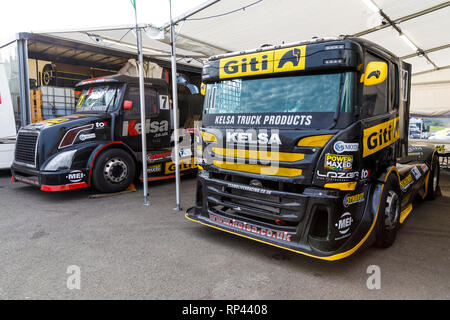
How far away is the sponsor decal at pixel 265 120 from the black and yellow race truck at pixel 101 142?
6.88ft

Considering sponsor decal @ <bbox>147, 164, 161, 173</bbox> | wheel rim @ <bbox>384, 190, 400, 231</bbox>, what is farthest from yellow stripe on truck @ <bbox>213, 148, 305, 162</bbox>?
sponsor decal @ <bbox>147, 164, 161, 173</bbox>

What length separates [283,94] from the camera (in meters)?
3.21

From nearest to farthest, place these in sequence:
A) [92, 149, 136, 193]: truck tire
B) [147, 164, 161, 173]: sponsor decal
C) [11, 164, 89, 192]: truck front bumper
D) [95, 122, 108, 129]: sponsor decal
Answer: [11, 164, 89, 192]: truck front bumper < [92, 149, 136, 193]: truck tire < [95, 122, 108, 129]: sponsor decal < [147, 164, 161, 173]: sponsor decal

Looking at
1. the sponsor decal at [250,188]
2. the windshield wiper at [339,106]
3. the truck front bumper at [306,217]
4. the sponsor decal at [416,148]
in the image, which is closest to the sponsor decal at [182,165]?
the truck front bumper at [306,217]

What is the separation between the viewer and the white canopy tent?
17.7 ft

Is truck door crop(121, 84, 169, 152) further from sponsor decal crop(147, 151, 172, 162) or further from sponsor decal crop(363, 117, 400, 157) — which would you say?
sponsor decal crop(363, 117, 400, 157)

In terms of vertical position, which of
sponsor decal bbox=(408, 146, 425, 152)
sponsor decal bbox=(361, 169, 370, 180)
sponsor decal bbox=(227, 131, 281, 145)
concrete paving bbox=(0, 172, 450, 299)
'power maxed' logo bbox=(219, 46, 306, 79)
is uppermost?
'power maxed' logo bbox=(219, 46, 306, 79)

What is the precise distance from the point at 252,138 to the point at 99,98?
4.41 meters

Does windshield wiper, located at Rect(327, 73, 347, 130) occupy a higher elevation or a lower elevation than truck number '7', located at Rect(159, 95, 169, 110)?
lower

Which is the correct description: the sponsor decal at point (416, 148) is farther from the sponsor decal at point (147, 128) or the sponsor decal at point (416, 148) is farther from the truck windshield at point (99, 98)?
the truck windshield at point (99, 98)

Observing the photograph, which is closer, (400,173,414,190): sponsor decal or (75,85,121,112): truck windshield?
(400,173,414,190): sponsor decal

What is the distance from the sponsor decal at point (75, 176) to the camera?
546 centimetres
